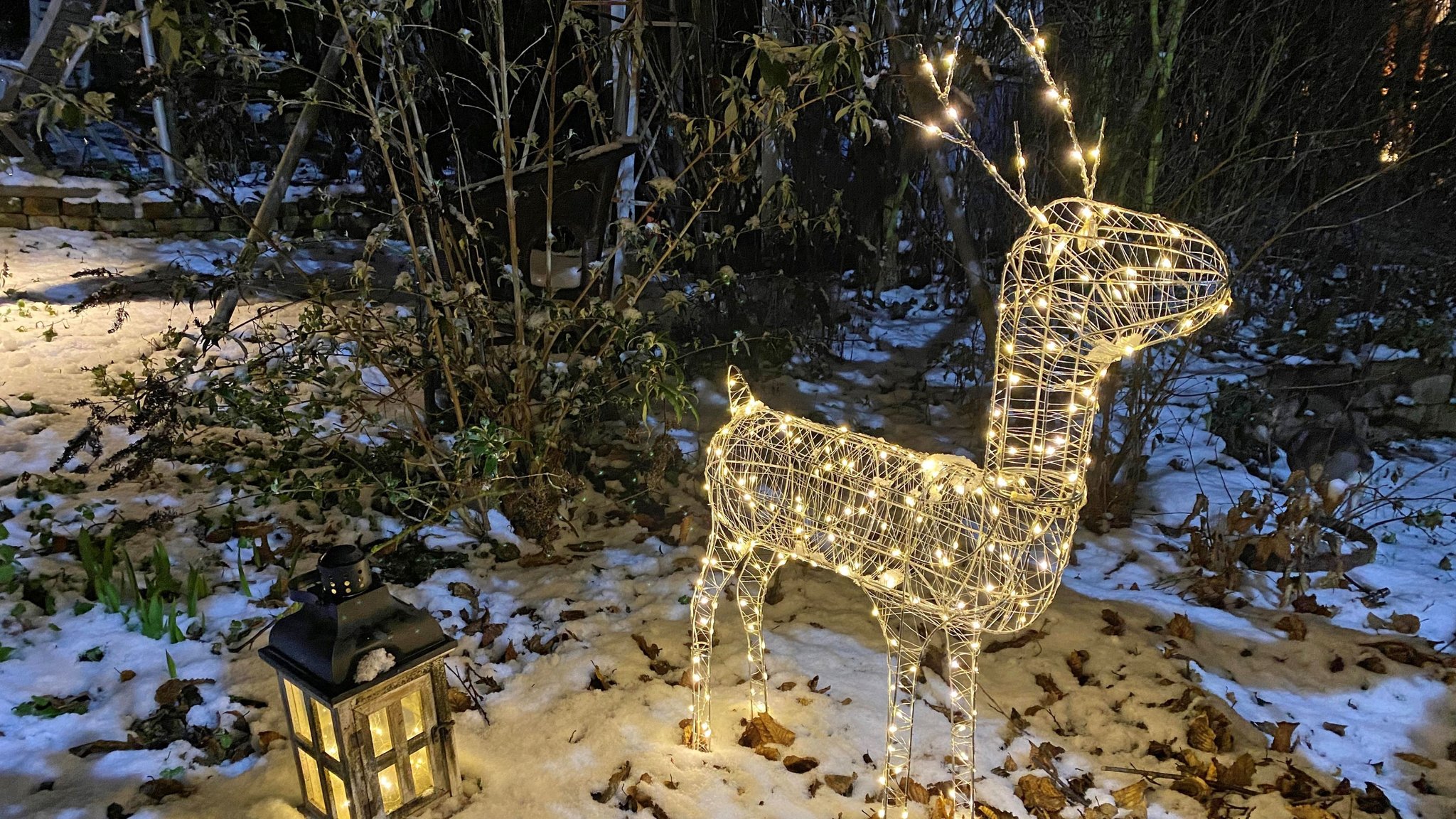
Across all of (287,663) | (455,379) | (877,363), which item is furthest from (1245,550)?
(287,663)

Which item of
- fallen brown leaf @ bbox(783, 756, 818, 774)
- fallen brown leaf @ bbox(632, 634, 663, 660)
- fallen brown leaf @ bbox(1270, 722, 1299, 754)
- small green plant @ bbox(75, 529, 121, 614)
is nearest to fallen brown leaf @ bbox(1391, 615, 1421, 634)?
fallen brown leaf @ bbox(1270, 722, 1299, 754)

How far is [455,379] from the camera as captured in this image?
3844mm

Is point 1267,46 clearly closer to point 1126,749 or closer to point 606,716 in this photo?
point 1126,749

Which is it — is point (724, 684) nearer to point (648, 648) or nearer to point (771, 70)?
point (648, 648)

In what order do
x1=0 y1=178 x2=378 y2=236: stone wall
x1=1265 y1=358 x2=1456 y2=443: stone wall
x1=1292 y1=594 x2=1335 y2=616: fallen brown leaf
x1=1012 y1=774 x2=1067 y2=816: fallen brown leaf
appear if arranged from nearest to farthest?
x1=1012 y1=774 x2=1067 y2=816: fallen brown leaf, x1=1292 y1=594 x2=1335 y2=616: fallen brown leaf, x1=1265 y1=358 x2=1456 y2=443: stone wall, x1=0 y1=178 x2=378 y2=236: stone wall

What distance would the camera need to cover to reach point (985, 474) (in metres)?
2.33

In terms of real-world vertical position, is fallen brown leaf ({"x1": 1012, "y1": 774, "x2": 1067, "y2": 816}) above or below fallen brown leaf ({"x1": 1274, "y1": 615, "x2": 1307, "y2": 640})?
below

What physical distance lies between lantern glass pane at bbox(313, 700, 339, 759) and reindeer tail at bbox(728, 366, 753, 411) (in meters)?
1.45

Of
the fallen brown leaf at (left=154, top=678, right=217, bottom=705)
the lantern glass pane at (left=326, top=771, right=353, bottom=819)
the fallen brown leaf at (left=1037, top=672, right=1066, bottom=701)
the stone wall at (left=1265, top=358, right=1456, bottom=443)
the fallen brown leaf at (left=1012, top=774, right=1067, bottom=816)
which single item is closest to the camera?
the lantern glass pane at (left=326, top=771, right=353, bottom=819)

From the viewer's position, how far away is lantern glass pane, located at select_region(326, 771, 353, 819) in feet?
7.50

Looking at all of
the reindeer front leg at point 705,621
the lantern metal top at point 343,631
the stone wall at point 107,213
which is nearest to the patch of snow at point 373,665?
the lantern metal top at point 343,631

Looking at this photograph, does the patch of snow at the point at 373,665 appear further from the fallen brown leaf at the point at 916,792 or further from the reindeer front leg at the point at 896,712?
the fallen brown leaf at the point at 916,792

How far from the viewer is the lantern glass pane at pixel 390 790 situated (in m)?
2.38

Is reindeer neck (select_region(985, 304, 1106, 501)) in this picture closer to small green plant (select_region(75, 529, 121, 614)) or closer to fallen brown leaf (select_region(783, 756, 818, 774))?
fallen brown leaf (select_region(783, 756, 818, 774))
